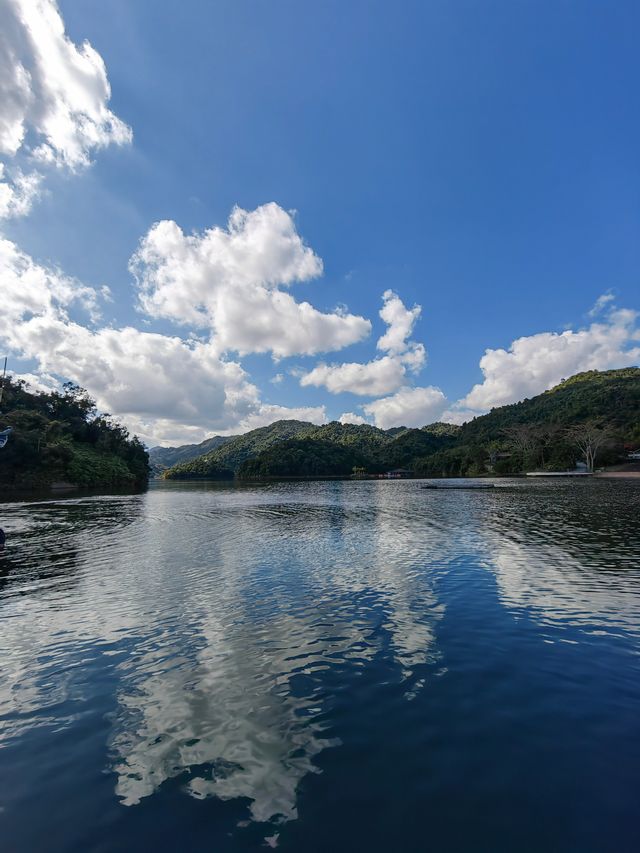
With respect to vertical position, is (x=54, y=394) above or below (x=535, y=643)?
above

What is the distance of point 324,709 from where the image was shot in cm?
956

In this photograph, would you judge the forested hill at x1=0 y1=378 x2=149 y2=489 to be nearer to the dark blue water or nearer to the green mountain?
the dark blue water

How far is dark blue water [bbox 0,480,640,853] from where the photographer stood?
20.7 feet

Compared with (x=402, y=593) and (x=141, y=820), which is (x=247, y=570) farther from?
(x=141, y=820)

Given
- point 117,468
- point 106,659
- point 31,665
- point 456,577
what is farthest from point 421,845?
point 117,468

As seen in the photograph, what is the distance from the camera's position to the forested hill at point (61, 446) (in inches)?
4259

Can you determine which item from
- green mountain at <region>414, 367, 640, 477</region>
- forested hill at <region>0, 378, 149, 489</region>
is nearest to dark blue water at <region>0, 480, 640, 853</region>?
forested hill at <region>0, 378, 149, 489</region>

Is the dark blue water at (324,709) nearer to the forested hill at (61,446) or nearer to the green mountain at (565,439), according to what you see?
the forested hill at (61,446)

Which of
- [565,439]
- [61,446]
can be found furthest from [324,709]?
[565,439]

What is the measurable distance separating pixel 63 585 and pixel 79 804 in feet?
55.0

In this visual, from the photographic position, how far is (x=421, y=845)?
18.9 feet

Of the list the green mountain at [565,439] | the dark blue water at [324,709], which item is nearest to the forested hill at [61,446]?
the dark blue water at [324,709]

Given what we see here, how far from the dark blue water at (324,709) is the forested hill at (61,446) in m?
83.0

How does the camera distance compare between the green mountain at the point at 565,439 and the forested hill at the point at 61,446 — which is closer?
the forested hill at the point at 61,446
